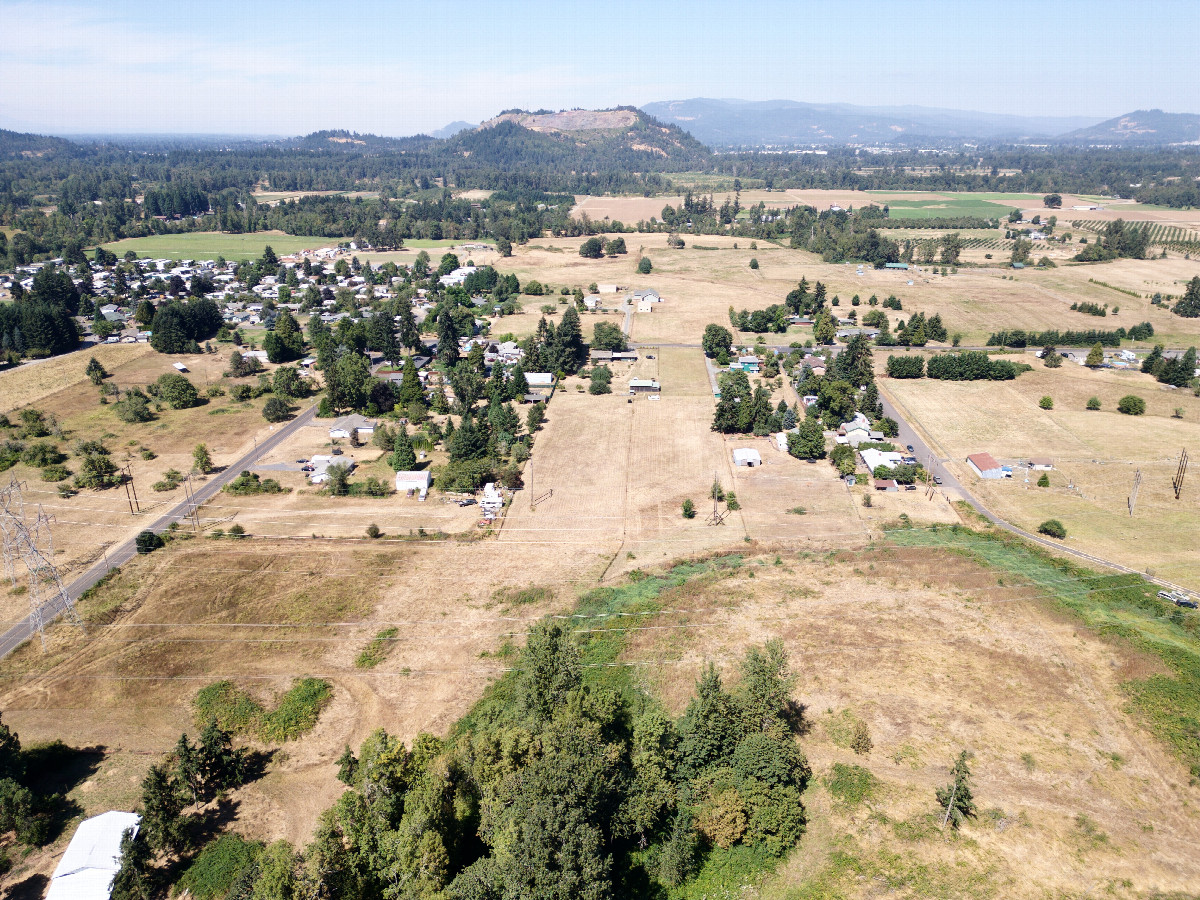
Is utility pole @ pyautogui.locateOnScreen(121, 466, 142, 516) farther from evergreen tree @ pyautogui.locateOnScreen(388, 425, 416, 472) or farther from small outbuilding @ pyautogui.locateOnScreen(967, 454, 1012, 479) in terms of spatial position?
small outbuilding @ pyautogui.locateOnScreen(967, 454, 1012, 479)

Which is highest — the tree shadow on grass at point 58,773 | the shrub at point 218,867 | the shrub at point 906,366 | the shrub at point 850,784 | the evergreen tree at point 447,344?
the evergreen tree at point 447,344

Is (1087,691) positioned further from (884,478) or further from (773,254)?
(773,254)

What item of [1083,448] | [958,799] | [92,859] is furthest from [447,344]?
[958,799]

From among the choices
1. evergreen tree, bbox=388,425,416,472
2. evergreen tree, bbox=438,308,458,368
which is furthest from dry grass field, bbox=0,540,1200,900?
evergreen tree, bbox=438,308,458,368

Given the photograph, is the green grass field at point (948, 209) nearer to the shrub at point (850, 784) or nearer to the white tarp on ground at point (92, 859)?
the shrub at point (850, 784)

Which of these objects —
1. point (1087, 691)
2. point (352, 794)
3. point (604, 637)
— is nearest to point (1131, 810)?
point (1087, 691)

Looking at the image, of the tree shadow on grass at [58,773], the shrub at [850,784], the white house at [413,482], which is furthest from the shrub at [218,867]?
the white house at [413,482]
